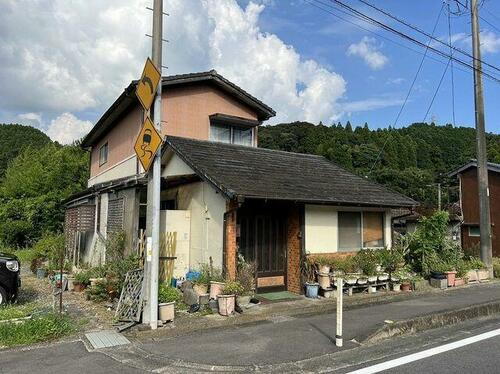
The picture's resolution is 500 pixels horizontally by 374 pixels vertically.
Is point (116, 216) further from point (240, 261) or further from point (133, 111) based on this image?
point (133, 111)

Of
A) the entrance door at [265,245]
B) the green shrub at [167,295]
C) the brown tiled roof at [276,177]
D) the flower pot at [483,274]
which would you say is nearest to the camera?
the green shrub at [167,295]

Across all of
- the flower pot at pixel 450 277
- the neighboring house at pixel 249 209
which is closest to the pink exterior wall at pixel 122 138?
the neighboring house at pixel 249 209

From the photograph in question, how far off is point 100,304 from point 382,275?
727 centimetres

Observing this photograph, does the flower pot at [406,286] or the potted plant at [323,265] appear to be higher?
the potted plant at [323,265]

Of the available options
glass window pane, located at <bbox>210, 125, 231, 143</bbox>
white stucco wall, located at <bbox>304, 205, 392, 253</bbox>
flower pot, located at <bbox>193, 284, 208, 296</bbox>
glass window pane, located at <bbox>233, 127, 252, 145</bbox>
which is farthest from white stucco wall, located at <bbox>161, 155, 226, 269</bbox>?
glass window pane, located at <bbox>233, 127, 252, 145</bbox>

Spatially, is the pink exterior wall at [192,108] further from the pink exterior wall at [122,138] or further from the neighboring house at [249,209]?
the neighboring house at [249,209]

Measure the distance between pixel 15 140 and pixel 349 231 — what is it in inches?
2044

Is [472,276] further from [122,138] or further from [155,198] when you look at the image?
[122,138]

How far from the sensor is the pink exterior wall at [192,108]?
16.5 m

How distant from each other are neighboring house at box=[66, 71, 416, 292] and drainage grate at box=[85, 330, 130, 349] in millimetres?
3134

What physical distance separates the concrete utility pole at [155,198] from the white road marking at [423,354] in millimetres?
3532

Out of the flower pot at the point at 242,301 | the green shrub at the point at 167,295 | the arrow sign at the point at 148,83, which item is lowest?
the flower pot at the point at 242,301

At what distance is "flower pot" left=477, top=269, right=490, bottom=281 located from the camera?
1409 cm

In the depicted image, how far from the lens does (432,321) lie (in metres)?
7.91
